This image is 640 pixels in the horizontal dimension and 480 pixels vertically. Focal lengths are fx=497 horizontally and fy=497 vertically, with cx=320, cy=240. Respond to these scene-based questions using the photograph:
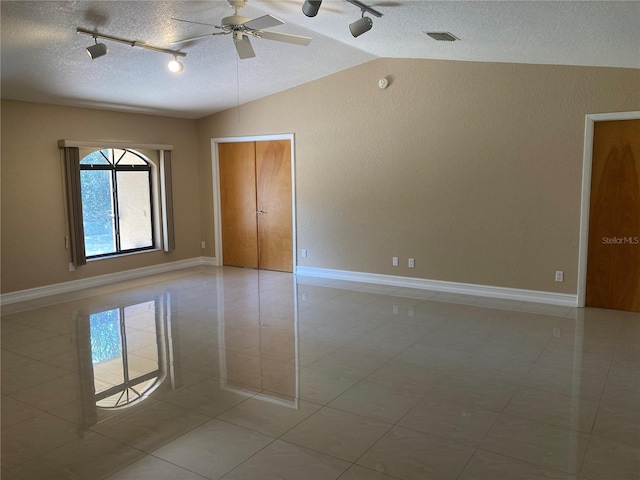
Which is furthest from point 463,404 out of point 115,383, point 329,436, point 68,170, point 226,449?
point 68,170

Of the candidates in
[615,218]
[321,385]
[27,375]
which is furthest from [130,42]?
[615,218]

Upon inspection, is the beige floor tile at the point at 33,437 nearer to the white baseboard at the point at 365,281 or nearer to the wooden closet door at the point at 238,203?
the white baseboard at the point at 365,281

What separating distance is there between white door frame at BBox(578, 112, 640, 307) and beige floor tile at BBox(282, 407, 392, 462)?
344 centimetres

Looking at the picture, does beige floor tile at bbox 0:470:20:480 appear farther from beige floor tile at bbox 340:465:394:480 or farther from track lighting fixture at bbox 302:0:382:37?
track lighting fixture at bbox 302:0:382:37

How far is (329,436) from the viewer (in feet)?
9.36

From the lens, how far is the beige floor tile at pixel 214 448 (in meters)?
2.57

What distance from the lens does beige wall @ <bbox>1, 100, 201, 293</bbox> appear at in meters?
5.84

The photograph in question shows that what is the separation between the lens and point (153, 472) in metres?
2.52

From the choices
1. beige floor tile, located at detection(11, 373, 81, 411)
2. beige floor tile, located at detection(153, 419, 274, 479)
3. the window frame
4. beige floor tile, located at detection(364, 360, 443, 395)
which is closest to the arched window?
the window frame

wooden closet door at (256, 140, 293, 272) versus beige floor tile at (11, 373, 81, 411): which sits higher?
wooden closet door at (256, 140, 293, 272)

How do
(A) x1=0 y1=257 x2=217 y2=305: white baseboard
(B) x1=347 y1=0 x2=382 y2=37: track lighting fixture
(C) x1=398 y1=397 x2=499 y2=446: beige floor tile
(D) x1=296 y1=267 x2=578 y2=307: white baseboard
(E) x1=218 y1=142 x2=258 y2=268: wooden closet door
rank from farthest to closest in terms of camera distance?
(E) x1=218 y1=142 x2=258 y2=268: wooden closet door, (A) x1=0 y1=257 x2=217 y2=305: white baseboard, (D) x1=296 y1=267 x2=578 y2=307: white baseboard, (B) x1=347 y1=0 x2=382 y2=37: track lighting fixture, (C) x1=398 y1=397 x2=499 y2=446: beige floor tile

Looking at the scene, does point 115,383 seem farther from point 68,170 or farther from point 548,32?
point 548,32

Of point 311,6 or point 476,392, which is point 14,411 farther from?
point 311,6

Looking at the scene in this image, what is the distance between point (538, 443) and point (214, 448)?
1780 mm
